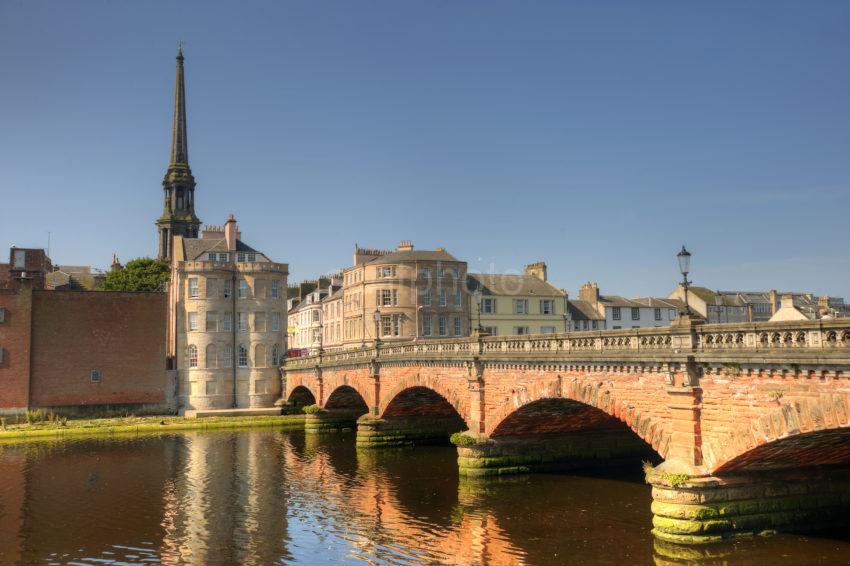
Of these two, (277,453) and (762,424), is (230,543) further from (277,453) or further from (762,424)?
(277,453)

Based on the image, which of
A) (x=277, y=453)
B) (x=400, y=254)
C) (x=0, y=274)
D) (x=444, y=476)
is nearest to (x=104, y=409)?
(x=0, y=274)

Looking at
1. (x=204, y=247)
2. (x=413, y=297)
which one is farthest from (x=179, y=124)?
(x=413, y=297)

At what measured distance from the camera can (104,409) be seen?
6303cm

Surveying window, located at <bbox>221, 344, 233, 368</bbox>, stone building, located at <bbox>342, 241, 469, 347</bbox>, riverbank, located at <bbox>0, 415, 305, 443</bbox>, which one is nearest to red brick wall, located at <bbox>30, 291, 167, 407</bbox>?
riverbank, located at <bbox>0, 415, 305, 443</bbox>

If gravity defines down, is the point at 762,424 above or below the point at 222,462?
above

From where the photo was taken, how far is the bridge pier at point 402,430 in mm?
45469

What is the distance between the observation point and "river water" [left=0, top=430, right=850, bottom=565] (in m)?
21.6

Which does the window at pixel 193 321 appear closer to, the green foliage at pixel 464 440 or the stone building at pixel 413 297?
the stone building at pixel 413 297

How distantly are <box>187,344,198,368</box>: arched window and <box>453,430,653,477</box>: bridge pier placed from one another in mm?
39523

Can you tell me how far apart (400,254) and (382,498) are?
145 ft

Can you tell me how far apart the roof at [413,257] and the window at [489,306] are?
5274 millimetres

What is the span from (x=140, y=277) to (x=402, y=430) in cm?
5447

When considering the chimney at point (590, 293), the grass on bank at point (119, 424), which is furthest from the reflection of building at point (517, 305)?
the grass on bank at point (119, 424)

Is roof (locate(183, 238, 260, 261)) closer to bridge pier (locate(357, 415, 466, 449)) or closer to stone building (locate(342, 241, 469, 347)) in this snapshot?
stone building (locate(342, 241, 469, 347))
